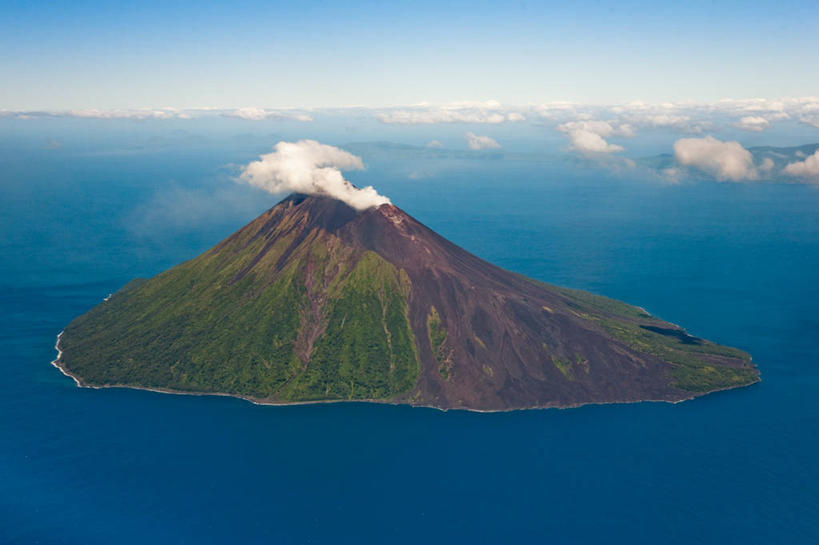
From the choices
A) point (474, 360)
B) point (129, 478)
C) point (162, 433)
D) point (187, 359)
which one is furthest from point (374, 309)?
point (129, 478)

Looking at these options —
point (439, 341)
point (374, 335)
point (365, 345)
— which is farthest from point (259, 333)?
point (439, 341)

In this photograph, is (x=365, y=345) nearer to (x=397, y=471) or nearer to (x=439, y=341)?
(x=439, y=341)

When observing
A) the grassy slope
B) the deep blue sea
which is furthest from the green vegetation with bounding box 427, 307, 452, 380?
the deep blue sea

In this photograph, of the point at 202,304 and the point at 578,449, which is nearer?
the point at 578,449

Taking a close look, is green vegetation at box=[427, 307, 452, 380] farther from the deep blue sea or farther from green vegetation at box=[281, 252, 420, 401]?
the deep blue sea

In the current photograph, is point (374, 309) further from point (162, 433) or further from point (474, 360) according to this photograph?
point (162, 433)

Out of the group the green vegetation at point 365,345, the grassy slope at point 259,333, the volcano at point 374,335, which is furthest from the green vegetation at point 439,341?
the grassy slope at point 259,333
